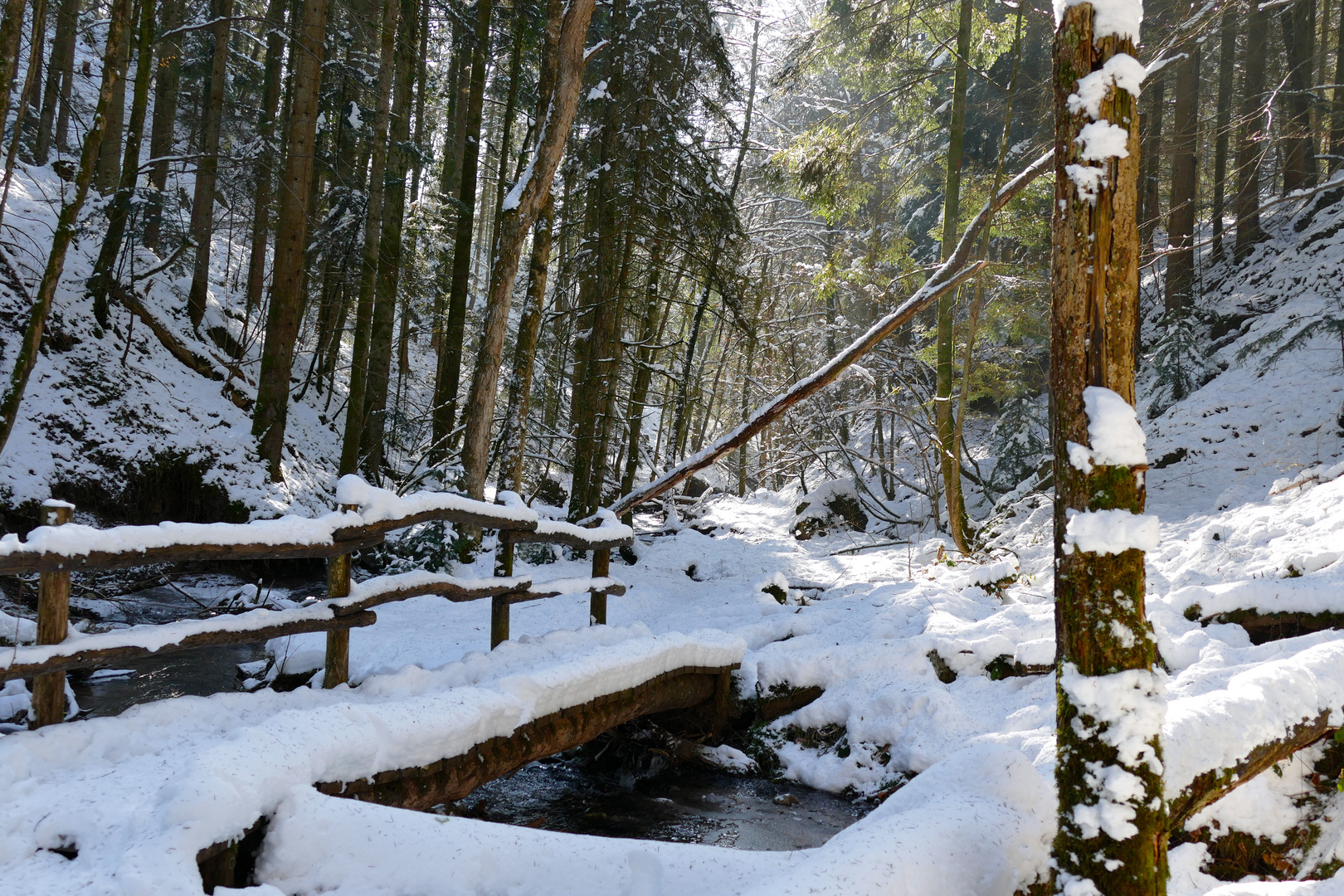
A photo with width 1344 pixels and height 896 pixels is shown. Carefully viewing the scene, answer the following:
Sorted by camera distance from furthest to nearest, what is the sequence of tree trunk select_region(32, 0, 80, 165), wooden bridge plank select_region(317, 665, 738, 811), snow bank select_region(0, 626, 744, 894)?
tree trunk select_region(32, 0, 80, 165), wooden bridge plank select_region(317, 665, 738, 811), snow bank select_region(0, 626, 744, 894)

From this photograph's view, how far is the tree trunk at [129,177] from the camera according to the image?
10.3 meters

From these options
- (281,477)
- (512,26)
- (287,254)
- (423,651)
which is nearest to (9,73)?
(287,254)

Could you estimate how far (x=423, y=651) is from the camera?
6949mm

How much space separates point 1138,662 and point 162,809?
3.31 metres

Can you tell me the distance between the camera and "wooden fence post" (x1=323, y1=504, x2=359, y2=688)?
458cm

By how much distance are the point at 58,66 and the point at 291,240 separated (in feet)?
15.5

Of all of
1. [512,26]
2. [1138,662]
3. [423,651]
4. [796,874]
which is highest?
[512,26]

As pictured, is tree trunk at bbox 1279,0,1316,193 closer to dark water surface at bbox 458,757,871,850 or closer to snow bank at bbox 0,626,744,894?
dark water surface at bbox 458,757,871,850

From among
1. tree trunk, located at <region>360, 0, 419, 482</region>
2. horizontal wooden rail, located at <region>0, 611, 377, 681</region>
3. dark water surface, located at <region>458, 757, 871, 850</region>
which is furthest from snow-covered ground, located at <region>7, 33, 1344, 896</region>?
tree trunk, located at <region>360, 0, 419, 482</region>

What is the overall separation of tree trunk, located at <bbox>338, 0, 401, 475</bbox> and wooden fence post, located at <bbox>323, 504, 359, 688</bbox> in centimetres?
Answer: 745

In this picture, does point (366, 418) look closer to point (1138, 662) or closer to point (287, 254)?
point (287, 254)

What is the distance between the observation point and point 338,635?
4680 mm

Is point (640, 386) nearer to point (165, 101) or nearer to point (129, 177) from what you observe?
point (129, 177)

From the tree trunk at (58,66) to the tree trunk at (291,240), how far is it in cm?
281
